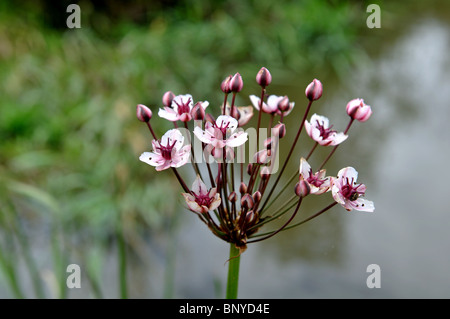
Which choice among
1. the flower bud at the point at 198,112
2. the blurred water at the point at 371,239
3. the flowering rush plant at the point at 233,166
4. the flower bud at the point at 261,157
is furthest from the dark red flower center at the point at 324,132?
the blurred water at the point at 371,239

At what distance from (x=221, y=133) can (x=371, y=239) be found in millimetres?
1811

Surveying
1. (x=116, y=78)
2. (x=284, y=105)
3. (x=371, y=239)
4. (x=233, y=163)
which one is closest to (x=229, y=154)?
(x=233, y=163)

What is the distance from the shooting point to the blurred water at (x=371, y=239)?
212 centimetres

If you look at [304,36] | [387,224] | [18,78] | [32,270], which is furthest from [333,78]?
[32,270]

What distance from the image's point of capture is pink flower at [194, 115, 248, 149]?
73cm

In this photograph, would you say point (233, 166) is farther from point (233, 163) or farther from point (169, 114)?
point (169, 114)

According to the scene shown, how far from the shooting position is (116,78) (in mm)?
3203

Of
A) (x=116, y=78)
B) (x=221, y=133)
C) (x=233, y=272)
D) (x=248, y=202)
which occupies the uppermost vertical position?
(x=116, y=78)

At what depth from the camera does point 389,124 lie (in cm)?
324

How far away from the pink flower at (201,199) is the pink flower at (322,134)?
189 mm

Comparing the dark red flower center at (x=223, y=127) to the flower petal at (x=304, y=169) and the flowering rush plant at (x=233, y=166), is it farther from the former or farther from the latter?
the flower petal at (x=304, y=169)

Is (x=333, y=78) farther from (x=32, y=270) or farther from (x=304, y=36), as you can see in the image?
(x=32, y=270)

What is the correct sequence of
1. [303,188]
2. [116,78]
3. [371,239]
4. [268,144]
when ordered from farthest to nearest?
[116,78], [371,239], [268,144], [303,188]

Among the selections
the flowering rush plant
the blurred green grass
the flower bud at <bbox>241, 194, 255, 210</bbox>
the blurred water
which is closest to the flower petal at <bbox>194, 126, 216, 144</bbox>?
the flowering rush plant
